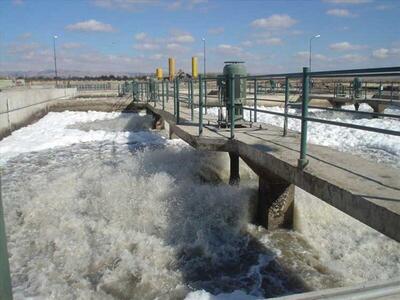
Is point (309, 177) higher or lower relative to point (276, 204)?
higher

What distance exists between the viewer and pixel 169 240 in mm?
6539

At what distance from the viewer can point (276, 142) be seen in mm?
6605

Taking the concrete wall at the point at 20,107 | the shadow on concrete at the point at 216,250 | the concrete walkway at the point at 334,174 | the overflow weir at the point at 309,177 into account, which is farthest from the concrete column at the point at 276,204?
the concrete wall at the point at 20,107

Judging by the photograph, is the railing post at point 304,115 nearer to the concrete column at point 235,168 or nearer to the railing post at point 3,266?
the railing post at point 3,266

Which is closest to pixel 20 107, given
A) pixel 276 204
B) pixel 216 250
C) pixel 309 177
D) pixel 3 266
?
pixel 276 204

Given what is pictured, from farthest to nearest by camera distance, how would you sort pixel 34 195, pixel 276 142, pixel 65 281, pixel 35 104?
pixel 35 104, pixel 34 195, pixel 276 142, pixel 65 281

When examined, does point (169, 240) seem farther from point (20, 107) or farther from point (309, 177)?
point (20, 107)

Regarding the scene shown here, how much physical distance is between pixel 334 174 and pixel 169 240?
3045 mm

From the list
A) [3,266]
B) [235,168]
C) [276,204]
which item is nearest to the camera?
[3,266]

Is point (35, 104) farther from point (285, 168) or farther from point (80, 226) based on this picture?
point (285, 168)

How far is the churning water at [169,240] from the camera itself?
534cm

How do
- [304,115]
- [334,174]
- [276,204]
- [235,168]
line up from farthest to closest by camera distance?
[235,168], [276,204], [304,115], [334,174]

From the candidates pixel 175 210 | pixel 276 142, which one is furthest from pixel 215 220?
pixel 276 142

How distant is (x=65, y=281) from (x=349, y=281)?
3.60m
